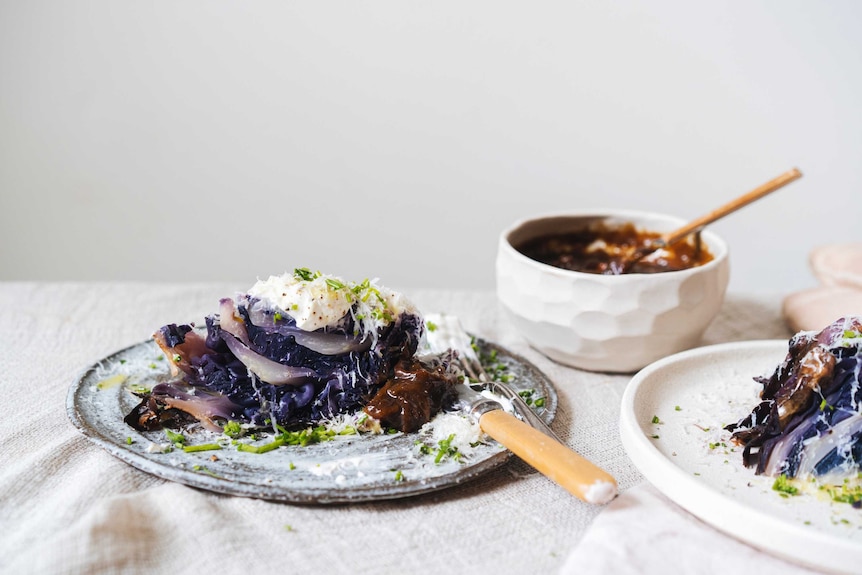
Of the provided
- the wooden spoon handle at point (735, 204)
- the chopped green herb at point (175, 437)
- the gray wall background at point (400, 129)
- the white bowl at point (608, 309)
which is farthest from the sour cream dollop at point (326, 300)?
the gray wall background at point (400, 129)

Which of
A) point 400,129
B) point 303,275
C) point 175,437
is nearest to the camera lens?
point 175,437

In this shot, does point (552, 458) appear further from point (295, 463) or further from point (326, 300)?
point (326, 300)

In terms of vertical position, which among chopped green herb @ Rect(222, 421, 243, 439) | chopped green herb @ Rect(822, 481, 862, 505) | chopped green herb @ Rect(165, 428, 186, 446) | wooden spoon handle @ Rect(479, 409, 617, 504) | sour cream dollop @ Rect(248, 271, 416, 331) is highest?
sour cream dollop @ Rect(248, 271, 416, 331)

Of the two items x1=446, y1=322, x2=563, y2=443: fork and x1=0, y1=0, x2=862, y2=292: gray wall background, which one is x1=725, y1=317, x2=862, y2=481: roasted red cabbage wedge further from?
x1=0, y1=0, x2=862, y2=292: gray wall background

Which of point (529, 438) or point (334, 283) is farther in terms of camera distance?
point (334, 283)

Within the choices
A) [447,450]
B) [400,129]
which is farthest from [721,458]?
[400,129]

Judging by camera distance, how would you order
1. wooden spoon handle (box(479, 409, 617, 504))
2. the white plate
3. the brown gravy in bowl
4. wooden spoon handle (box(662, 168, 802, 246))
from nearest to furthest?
the white plate < wooden spoon handle (box(479, 409, 617, 504)) < wooden spoon handle (box(662, 168, 802, 246)) < the brown gravy in bowl

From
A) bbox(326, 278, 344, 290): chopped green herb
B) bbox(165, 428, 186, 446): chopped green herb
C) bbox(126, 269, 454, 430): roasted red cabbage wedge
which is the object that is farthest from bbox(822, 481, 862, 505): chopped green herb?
bbox(165, 428, 186, 446): chopped green herb
